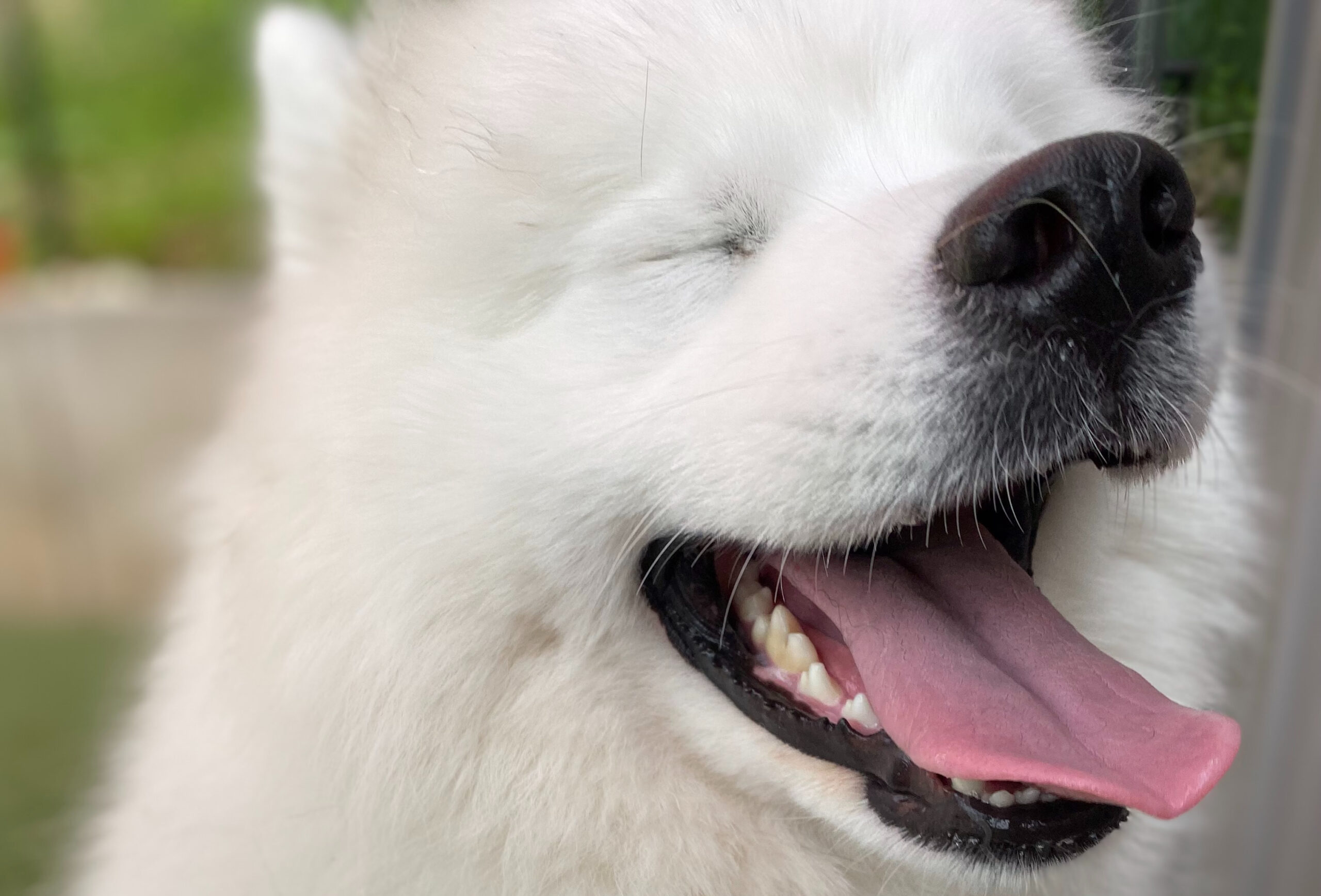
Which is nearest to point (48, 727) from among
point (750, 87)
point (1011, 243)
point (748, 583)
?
point (748, 583)

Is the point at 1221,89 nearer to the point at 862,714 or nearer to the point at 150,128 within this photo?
the point at 862,714

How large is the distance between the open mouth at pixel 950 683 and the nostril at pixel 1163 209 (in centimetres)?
26

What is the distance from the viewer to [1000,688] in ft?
3.15

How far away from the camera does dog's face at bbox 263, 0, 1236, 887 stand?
0.89m

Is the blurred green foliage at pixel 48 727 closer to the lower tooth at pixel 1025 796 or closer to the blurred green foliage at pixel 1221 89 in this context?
the lower tooth at pixel 1025 796

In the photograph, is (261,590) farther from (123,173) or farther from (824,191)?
(123,173)

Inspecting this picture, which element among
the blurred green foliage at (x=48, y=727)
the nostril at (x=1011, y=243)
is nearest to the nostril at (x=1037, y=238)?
Answer: the nostril at (x=1011, y=243)

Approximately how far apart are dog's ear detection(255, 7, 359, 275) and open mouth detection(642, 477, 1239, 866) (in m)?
0.60

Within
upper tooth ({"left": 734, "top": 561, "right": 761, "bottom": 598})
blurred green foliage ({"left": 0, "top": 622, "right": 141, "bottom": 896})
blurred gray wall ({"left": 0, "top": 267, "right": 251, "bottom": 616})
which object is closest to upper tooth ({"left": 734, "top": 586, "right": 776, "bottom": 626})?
upper tooth ({"left": 734, "top": 561, "right": 761, "bottom": 598})

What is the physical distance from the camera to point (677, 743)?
1068mm

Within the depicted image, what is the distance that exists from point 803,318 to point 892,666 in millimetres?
325

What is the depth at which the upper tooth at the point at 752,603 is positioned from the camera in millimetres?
1092

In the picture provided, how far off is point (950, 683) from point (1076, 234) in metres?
0.40

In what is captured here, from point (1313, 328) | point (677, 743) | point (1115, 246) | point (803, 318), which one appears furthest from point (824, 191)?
point (1313, 328)
